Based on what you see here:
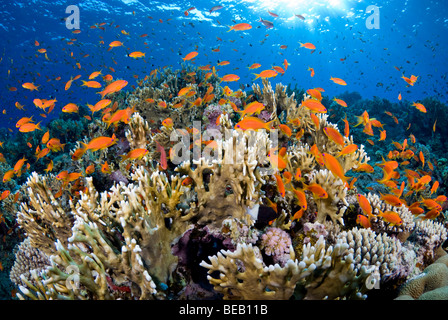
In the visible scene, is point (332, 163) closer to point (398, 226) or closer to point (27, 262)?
point (398, 226)

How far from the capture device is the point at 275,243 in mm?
2934

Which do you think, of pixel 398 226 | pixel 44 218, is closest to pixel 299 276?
pixel 398 226

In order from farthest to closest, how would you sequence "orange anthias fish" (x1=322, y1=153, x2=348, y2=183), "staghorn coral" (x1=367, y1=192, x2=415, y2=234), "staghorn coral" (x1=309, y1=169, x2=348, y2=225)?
"staghorn coral" (x1=367, y1=192, x2=415, y2=234), "staghorn coral" (x1=309, y1=169, x2=348, y2=225), "orange anthias fish" (x1=322, y1=153, x2=348, y2=183)

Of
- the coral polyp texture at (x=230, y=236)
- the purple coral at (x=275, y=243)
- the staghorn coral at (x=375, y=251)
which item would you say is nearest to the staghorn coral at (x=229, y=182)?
the coral polyp texture at (x=230, y=236)

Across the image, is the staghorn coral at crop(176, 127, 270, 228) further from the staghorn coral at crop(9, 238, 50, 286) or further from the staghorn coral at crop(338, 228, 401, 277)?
the staghorn coral at crop(9, 238, 50, 286)

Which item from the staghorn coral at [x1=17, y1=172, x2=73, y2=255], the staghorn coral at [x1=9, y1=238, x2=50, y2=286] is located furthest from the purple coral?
the staghorn coral at [x1=9, y1=238, x2=50, y2=286]

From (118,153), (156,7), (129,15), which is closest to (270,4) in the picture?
(156,7)

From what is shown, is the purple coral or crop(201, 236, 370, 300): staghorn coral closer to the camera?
crop(201, 236, 370, 300): staghorn coral

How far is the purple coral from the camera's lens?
2.90 metres

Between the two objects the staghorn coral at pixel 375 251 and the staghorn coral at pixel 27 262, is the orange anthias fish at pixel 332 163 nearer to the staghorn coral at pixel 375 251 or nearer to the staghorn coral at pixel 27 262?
the staghorn coral at pixel 375 251

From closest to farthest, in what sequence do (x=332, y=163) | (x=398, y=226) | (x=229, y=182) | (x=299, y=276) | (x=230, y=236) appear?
(x=299, y=276) → (x=332, y=163) → (x=230, y=236) → (x=229, y=182) → (x=398, y=226)

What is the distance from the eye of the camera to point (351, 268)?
Answer: 6.10 ft

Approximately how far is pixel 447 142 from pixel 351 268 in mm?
15965

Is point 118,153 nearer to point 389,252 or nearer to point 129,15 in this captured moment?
point 389,252
